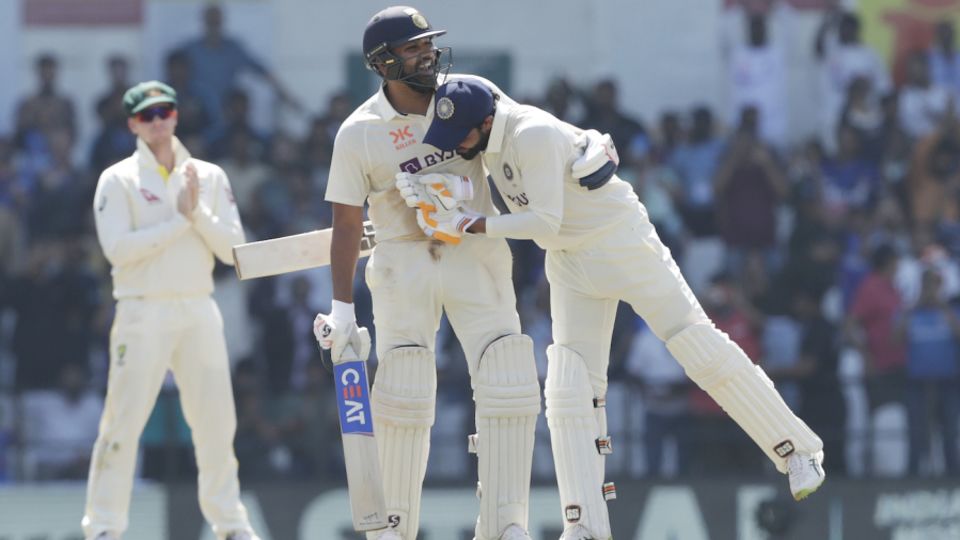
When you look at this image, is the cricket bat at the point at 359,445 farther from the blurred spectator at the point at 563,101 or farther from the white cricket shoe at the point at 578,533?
the blurred spectator at the point at 563,101

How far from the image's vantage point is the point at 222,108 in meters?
13.5

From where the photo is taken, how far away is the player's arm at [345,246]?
722 cm

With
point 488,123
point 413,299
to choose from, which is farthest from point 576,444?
point 488,123

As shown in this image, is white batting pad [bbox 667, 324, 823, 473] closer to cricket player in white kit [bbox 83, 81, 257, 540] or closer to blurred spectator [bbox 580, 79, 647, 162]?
cricket player in white kit [bbox 83, 81, 257, 540]

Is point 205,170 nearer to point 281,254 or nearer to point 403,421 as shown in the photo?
point 281,254

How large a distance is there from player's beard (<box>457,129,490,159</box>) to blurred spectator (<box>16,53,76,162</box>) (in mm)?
6446

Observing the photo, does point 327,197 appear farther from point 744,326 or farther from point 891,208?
point 891,208

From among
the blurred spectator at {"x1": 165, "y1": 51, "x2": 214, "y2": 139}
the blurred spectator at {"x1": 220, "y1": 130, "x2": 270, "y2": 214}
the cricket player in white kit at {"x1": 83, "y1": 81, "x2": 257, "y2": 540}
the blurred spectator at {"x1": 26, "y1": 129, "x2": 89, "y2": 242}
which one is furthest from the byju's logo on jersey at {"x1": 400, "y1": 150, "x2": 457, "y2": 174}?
the blurred spectator at {"x1": 165, "y1": 51, "x2": 214, "y2": 139}

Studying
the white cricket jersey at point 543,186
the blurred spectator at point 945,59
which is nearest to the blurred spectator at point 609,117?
the blurred spectator at point 945,59

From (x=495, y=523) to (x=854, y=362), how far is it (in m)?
5.32

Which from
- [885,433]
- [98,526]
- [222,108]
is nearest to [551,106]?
[222,108]

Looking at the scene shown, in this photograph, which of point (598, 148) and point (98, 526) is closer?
point (598, 148)

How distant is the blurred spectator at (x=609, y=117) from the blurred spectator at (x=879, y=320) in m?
2.01

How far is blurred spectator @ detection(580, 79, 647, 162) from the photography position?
1314cm
